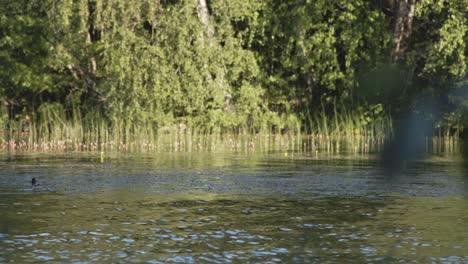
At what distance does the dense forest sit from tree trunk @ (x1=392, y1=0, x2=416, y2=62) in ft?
0.16

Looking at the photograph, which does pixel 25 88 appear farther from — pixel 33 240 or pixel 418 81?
pixel 33 240

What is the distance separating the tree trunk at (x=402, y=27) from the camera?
38.1 meters

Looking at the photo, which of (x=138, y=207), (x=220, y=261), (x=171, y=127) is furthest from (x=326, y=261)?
(x=171, y=127)

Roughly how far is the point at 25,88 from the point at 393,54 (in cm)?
1371

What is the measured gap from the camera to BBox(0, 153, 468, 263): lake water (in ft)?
39.3

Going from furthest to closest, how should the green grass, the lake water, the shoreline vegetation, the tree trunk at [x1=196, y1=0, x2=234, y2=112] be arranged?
the tree trunk at [x1=196, y1=0, x2=234, y2=112], the green grass, the shoreline vegetation, the lake water

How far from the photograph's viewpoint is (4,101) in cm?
4119

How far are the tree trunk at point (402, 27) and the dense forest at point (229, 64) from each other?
0.05 metres

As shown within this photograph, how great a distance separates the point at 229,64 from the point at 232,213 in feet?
66.9

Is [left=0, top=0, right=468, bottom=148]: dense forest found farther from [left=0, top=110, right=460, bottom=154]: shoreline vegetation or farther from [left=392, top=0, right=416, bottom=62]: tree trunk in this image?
[left=0, top=110, right=460, bottom=154]: shoreline vegetation

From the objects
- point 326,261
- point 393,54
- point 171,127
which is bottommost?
point 326,261

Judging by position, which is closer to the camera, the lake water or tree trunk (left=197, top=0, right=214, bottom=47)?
the lake water

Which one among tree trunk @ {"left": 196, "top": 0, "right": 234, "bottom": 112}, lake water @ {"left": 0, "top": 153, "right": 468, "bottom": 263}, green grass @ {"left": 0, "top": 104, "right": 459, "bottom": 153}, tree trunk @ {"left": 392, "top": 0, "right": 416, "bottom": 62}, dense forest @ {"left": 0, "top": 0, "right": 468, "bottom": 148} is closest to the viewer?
lake water @ {"left": 0, "top": 153, "right": 468, "bottom": 263}

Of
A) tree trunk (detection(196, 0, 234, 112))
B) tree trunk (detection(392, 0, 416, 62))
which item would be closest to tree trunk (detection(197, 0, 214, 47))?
tree trunk (detection(196, 0, 234, 112))
